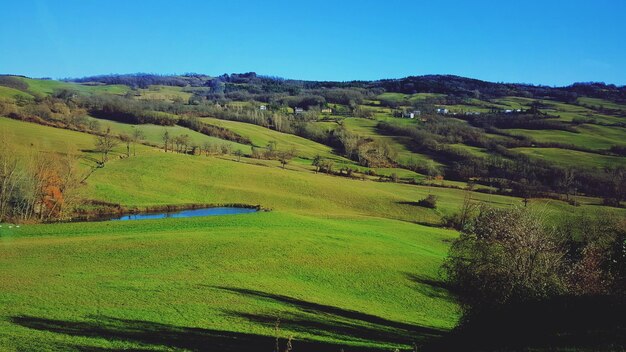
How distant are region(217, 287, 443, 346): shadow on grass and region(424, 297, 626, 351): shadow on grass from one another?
4326 millimetres

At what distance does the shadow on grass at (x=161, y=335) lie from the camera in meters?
22.7

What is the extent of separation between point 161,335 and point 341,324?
35.8ft

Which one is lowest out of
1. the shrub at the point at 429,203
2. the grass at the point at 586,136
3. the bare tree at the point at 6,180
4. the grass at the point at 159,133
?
the bare tree at the point at 6,180

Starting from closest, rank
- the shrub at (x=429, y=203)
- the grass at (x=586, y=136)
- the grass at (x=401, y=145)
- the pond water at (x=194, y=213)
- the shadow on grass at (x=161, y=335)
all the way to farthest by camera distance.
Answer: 1. the shadow on grass at (x=161, y=335)
2. the pond water at (x=194, y=213)
3. the shrub at (x=429, y=203)
4. the grass at (x=401, y=145)
5. the grass at (x=586, y=136)

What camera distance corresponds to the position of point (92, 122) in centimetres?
14188

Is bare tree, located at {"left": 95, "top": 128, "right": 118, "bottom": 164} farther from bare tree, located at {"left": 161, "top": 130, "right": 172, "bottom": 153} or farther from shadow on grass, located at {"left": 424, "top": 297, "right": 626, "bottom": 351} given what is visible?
shadow on grass, located at {"left": 424, "top": 297, "right": 626, "bottom": 351}

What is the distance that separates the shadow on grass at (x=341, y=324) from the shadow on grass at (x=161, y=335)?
2.64 m

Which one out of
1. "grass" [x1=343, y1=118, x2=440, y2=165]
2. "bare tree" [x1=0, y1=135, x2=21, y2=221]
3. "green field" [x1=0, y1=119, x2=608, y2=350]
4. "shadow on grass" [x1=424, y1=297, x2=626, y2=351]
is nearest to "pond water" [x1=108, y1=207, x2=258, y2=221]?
"green field" [x1=0, y1=119, x2=608, y2=350]

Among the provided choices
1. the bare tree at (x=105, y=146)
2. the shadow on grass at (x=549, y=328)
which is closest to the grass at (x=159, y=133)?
the bare tree at (x=105, y=146)

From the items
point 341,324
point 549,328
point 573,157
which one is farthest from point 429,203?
point 549,328

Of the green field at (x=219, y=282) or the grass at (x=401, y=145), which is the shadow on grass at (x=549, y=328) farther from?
the grass at (x=401, y=145)

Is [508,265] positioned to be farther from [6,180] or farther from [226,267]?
[6,180]

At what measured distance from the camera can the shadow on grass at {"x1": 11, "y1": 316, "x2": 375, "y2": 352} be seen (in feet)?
74.5

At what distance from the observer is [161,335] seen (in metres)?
23.7
